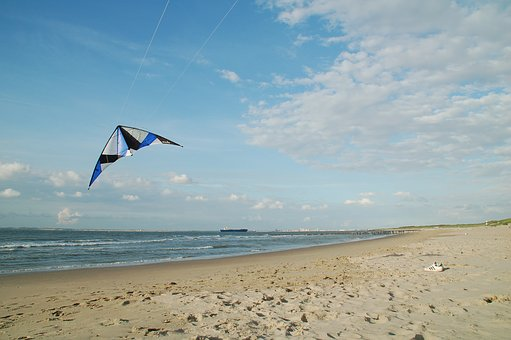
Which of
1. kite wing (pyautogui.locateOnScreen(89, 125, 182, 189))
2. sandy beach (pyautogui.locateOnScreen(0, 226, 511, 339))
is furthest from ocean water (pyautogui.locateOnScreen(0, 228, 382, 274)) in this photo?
kite wing (pyautogui.locateOnScreen(89, 125, 182, 189))

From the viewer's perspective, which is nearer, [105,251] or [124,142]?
→ [124,142]

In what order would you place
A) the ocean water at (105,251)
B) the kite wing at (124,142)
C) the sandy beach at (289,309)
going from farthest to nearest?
the ocean water at (105,251) → the kite wing at (124,142) → the sandy beach at (289,309)

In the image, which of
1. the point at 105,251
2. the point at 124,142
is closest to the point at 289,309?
the point at 124,142

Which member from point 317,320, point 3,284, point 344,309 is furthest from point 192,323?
point 3,284

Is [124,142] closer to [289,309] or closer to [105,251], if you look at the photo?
[289,309]

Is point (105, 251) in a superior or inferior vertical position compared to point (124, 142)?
inferior

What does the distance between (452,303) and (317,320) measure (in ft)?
8.48

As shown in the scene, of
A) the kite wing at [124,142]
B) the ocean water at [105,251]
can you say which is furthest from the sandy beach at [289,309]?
the ocean water at [105,251]

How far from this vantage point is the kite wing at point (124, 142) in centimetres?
779

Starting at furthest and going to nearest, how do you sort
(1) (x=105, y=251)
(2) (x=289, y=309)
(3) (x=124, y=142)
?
1. (1) (x=105, y=251)
2. (3) (x=124, y=142)
3. (2) (x=289, y=309)

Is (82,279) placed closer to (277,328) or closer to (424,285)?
(277,328)

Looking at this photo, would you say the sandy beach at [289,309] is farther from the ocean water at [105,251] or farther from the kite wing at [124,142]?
the ocean water at [105,251]

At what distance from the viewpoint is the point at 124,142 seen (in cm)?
795

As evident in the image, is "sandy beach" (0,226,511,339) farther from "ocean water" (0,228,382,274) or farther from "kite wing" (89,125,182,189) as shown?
"ocean water" (0,228,382,274)
